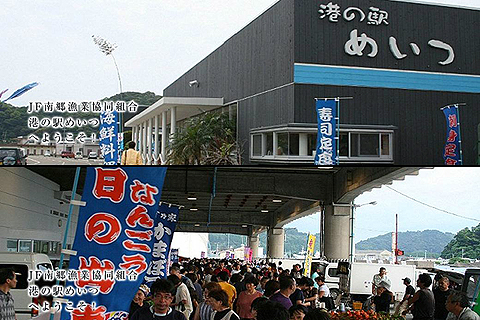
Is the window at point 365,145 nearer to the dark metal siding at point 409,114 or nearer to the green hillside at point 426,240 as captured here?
the dark metal siding at point 409,114

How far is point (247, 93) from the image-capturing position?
15289 millimetres

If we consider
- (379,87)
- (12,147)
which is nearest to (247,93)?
(379,87)

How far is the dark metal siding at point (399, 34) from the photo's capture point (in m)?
15.7

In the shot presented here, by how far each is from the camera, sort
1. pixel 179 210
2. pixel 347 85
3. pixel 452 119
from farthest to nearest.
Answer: pixel 452 119, pixel 347 85, pixel 179 210

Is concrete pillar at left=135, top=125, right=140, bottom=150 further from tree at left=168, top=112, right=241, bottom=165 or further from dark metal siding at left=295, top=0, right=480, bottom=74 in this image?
dark metal siding at left=295, top=0, right=480, bottom=74

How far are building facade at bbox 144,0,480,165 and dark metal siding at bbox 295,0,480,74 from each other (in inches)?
0.9

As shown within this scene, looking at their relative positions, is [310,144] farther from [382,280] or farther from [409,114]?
[382,280]

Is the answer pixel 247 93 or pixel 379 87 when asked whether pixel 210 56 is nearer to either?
pixel 247 93

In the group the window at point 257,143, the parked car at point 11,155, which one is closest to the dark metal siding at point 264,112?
the window at point 257,143

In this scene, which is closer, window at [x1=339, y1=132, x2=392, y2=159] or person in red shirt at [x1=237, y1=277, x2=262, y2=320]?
person in red shirt at [x1=237, y1=277, x2=262, y2=320]

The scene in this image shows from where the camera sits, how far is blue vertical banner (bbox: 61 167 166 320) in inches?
185

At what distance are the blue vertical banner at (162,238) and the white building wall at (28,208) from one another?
97 centimetres

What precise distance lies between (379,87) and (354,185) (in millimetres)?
9690

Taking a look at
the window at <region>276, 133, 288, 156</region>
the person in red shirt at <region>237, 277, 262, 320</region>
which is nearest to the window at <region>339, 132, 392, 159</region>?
the window at <region>276, 133, 288, 156</region>
